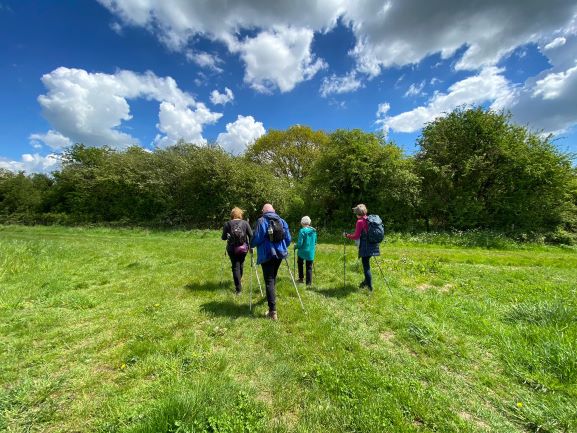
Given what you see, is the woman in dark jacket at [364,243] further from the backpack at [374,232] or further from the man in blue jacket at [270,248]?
the man in blue jacket at [270,248]

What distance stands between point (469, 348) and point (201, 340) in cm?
480

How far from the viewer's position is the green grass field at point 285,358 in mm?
3316

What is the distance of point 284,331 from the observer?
5.57 metres

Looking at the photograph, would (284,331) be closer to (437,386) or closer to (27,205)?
(437,386)

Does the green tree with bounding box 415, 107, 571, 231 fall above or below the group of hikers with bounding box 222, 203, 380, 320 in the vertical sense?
above

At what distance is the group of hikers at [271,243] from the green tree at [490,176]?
17031 millimetres

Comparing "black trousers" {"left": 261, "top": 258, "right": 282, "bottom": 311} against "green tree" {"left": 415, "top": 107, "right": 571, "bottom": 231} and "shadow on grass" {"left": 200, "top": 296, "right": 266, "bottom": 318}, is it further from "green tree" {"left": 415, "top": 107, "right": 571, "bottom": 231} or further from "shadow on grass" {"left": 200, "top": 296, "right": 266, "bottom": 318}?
"green tree" {"left": 415, "top": 107, "right": 571, "bottom": 231}

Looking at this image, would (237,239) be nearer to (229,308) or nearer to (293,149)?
(229,308)

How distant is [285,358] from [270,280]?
6.12 feet

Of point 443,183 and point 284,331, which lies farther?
point 443,183

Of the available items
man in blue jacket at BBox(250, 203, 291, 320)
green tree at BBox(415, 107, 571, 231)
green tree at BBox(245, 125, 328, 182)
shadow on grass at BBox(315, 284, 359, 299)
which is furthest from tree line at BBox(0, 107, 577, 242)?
man in blue jacket at BBox(250, 203, 291, 320)

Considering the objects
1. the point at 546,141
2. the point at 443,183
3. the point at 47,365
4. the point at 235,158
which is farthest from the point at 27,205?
the point at 546,141

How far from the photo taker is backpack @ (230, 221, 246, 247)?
294 inches

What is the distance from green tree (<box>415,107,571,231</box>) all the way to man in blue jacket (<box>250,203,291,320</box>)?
1964cm
